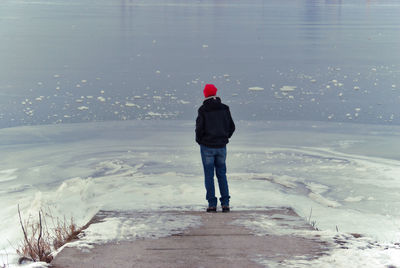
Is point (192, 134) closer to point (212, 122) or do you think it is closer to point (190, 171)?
point (190, 171)

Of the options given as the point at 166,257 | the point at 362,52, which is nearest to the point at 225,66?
the point at 362,52

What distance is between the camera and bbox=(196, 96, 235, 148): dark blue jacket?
601 centimetres

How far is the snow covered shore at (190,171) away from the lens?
745 cm

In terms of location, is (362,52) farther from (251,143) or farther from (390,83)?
(251,143)

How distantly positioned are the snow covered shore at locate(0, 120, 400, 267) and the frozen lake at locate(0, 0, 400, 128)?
108 centimetres

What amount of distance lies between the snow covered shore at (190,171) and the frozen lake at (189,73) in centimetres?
108

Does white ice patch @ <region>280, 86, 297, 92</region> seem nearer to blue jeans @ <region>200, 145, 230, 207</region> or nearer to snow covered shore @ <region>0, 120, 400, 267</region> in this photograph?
snow covered shore @ <region>0, 120, 400, 267</region>

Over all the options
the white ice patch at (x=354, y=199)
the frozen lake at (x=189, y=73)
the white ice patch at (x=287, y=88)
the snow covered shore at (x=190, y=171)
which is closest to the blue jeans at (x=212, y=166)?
the snow covered shore at (x=190, y=171)

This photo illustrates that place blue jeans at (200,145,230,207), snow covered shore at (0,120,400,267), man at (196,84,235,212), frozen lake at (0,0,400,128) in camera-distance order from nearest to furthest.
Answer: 1. man at (196,84,235,212)
2. blue jeans at (200,145,230,207)
3. snow covered shore at (0,120,400,267)
4. frozen lake at (0,0,400,128)

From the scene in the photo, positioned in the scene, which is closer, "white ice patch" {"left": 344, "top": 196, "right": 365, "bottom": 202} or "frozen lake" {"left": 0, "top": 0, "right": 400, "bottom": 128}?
"white ice patch" {"left": 344, "top": 196, "right": 365, "bottom": 202}

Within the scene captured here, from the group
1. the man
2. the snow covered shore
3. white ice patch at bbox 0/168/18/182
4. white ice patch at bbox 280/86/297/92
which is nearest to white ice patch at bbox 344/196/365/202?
the snow covered shore

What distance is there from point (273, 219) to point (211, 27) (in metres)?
28.7

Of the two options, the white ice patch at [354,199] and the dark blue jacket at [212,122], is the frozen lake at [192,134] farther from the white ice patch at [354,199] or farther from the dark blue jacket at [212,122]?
the dark blue jacket at [212,122]

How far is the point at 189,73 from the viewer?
56.9ft
